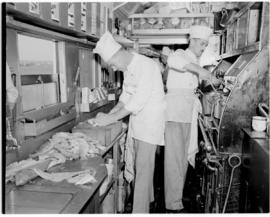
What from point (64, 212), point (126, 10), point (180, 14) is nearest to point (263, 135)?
point (64, 212)

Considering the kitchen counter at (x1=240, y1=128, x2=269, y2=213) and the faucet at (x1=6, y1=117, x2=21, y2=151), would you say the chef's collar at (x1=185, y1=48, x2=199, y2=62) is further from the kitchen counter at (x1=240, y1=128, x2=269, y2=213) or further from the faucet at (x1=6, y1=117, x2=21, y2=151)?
the faucet at (x1=6, y1=117, x2=21, y2=151)

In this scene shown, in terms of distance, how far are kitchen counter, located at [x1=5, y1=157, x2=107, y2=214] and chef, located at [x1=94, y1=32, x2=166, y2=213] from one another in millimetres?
1010

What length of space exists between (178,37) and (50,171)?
3210 millimetres

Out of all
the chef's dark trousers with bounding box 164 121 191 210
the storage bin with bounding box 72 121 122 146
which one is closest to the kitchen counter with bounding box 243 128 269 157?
the storage bin with bounding box 72 121 122 146

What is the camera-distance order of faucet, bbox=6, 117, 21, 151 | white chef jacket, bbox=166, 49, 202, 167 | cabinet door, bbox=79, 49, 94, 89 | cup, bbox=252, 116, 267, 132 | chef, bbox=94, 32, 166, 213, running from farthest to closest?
white chef jacket, bbox=166, 49, 202, 167 → cabinet door, bbox=79, 49, 94, 89 → chef, bbox=94, 32, 166, 213 → cup, bbox=252, 116, 267, 132 → faucet, bbox=6, 117, 21, 151

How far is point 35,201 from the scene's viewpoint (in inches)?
61.4

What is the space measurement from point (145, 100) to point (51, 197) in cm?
144

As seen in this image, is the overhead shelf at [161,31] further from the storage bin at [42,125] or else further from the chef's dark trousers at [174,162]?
the storage bin at [42,125]

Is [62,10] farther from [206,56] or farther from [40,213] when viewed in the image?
[206,56]

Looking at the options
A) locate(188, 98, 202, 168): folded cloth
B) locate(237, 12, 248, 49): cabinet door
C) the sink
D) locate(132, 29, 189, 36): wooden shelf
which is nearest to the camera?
the sink

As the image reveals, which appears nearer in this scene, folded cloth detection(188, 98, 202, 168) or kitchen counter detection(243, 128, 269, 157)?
kitchen counter detection(243, 128, 269, 157)

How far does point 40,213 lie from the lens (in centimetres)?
144

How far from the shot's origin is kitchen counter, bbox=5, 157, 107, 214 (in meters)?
1.48

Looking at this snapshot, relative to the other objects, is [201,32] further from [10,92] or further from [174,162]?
[10,92]
